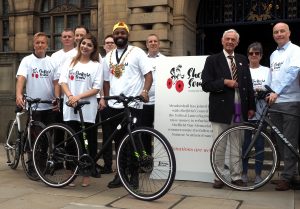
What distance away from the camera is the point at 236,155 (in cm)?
570

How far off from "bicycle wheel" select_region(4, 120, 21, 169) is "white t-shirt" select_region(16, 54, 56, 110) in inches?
27.6

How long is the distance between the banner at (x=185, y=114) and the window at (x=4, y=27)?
8.46m

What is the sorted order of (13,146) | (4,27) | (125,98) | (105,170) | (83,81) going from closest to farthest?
(125,98), (83,81), (105,170), (13,146), (4,27)

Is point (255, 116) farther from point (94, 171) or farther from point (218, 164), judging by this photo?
point (94, 171)

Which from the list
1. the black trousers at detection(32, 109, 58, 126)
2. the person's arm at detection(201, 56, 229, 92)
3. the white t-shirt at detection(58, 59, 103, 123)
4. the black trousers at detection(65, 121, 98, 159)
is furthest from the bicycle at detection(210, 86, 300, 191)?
the black trousers at detection(32, 109, 58, 126)

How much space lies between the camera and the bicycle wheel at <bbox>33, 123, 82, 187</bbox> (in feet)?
18.4

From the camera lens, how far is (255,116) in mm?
6078

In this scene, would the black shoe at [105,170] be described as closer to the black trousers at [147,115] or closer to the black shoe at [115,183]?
the black trousers at [147,115]

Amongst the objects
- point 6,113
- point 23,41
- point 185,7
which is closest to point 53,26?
point 23,41

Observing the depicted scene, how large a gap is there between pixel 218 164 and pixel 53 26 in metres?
8.52

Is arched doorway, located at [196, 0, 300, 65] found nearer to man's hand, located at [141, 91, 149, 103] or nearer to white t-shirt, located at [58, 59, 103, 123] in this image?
white t-shirt, located at [58, 59, 103, 123]

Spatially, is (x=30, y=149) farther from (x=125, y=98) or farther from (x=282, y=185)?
(x=282, y=185)

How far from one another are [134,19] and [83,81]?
5.29 meters

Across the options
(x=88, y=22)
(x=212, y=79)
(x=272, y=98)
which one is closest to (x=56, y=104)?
(x=212, y=79)
